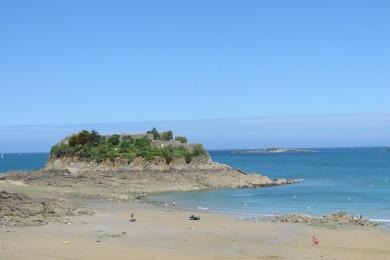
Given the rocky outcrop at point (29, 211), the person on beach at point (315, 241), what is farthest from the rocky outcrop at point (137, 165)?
the person on beach at point (315, 241)

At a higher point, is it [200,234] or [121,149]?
[121,149]

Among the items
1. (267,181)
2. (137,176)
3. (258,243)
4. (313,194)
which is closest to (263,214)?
(258,243)

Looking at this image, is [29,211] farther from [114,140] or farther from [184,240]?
[114,140]

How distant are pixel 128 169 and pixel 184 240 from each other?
131 feet

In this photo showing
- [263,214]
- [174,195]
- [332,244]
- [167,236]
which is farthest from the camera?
[174,195]

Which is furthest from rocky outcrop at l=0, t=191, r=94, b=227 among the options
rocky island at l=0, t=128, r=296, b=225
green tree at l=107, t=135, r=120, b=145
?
green tree at l=107, t=135, r=120, b=145

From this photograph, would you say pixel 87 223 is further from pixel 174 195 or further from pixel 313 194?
pixel 313 194

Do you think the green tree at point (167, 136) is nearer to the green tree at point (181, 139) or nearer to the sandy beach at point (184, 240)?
the green tree at point (181, 139)

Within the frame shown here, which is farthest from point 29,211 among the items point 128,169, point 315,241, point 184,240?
point 128,169

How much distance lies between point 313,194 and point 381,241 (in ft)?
100

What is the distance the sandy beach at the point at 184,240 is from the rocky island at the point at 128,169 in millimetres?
21281

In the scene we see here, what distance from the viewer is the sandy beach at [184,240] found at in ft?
74.4

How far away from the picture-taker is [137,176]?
62.4 metres

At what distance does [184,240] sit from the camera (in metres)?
26.8
